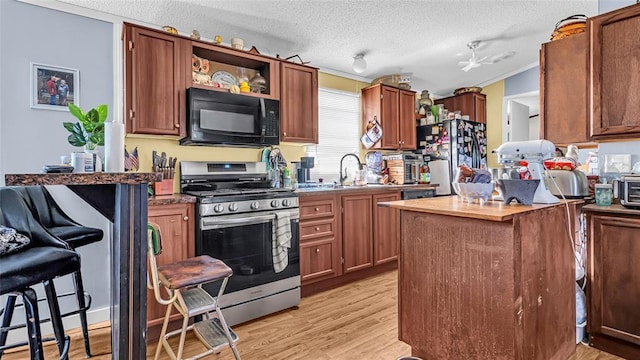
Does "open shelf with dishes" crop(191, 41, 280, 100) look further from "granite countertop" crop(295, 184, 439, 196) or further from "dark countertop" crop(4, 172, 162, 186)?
"dark countertop" crop(4, 172, 162, 186)

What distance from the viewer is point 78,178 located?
977mm

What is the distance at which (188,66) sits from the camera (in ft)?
8.37

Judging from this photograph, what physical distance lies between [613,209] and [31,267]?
287cm

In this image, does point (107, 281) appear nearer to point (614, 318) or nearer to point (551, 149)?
point (551, 149)

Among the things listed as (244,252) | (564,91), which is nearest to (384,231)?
(244,252)

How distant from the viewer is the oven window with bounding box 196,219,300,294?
225cm

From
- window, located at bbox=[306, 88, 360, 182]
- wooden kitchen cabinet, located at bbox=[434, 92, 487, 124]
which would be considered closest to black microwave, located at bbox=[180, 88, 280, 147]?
window, located at bbox=[306, 88, 360, 182]

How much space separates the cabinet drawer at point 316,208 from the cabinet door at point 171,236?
929 millimetres

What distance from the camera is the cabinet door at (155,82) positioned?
2305 mm

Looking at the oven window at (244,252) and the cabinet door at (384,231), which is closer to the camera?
the oven window at (244,252)

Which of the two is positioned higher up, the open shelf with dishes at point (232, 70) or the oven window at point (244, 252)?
the open shelf with dishes at point (232, 70)

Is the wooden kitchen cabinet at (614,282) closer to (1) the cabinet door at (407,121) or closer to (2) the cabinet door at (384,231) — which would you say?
(2) the cabinet door at (384,231)

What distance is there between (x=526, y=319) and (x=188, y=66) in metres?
2.72

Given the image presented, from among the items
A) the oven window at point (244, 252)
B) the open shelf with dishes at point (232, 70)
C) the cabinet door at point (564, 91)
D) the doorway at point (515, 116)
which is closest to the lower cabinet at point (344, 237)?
the oven window at point (244, 252)
